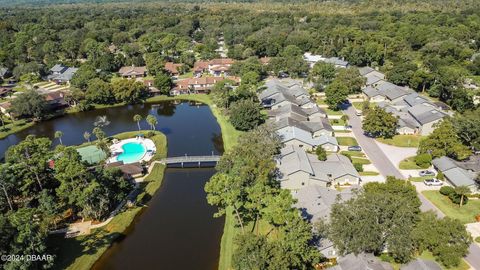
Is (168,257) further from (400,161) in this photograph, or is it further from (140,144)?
(400,161)

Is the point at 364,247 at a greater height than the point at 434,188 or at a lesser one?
greater

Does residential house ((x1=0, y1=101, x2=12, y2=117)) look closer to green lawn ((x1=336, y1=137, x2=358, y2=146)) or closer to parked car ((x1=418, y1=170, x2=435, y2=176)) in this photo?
green lawn ((x1=336, y1=137, x2=358, y2=146))

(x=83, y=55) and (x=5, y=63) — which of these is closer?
(x=5, y=63)

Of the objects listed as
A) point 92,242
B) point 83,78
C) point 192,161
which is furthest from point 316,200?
point 83,78

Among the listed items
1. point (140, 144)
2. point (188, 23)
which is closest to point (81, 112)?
point (140, 144)

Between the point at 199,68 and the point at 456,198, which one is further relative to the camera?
the point at 199,68

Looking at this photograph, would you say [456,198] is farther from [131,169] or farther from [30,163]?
[30,163]

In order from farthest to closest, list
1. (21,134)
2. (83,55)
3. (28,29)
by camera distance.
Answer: (28,29)
(83,55)
(21,134)
